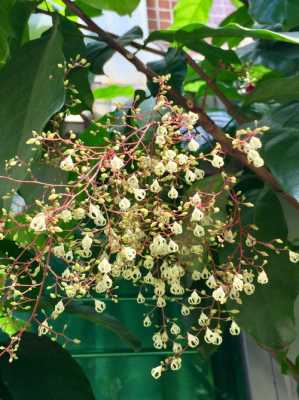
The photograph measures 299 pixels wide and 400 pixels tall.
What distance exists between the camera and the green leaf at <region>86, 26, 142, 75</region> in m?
0.88

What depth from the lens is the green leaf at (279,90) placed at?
672 mm

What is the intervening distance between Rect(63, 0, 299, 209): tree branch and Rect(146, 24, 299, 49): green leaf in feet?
0.18

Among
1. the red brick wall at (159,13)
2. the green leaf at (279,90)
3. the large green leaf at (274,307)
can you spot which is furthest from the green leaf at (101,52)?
the red brick wall at (159,13)

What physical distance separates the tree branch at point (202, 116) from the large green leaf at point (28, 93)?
0.13 metres

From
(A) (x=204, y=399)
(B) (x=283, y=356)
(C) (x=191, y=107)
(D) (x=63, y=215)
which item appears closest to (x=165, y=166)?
(D) (x=63, y=215)

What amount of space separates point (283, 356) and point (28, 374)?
14.6 inches

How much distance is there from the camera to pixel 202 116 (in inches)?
29.7

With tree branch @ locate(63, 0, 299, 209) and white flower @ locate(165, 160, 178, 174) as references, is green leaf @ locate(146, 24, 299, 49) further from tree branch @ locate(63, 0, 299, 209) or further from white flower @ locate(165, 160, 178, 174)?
white flower @ locate(165, 160, 178, 174)

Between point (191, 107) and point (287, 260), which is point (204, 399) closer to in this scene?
point (287, 260)

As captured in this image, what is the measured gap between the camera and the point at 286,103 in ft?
2.37

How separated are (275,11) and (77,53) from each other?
31 cm

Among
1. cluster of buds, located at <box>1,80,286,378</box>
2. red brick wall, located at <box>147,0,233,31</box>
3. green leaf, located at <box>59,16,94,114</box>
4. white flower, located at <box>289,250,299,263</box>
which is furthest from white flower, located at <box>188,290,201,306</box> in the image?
red brick wall, located at <box>147,0,233,31</box>

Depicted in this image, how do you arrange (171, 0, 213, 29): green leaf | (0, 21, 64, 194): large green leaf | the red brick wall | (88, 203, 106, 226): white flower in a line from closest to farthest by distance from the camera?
(88, 203, 106, 226): white flower < (0, 21, 64, 194): large green leaf < (171, 0, 213, 29): green leaf < the red brick wall

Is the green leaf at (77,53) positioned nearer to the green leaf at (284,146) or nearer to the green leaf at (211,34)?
the green leaf at (211,34)
